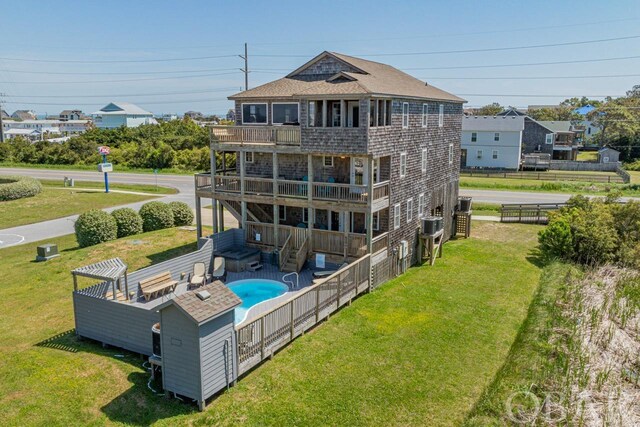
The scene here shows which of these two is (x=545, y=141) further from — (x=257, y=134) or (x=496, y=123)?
(x=257, y=134)

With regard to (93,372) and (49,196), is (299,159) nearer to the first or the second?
(93,372)

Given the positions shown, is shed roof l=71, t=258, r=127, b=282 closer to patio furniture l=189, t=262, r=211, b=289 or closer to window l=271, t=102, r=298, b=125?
patio furniture l=189, t=262, r=211, b=289

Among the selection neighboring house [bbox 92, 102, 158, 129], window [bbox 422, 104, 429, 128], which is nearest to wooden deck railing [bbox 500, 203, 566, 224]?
window [bbox 422, 104, 429, 128]

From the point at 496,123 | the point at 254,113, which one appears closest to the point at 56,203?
the point at 254,113

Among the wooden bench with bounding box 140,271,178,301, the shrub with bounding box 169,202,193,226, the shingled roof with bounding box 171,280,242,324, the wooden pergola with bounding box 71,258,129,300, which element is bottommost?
the wooden bench with bounding box 140,271,178,301

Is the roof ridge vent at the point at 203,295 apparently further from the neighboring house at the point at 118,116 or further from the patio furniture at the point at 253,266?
the neighboring house at the point at 118,116

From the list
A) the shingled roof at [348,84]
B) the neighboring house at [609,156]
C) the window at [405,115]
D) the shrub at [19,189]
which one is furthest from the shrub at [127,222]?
the neighboring house at [609,156]
